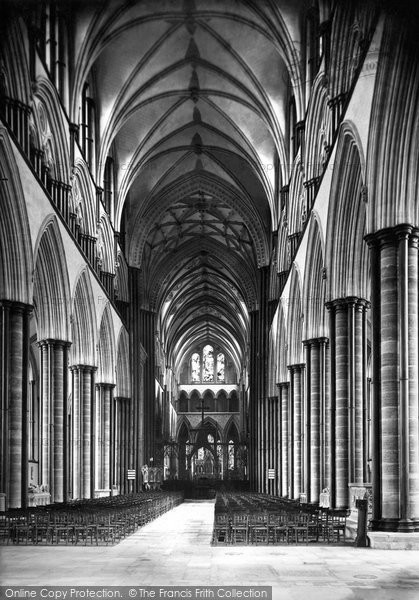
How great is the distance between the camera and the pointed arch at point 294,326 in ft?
110

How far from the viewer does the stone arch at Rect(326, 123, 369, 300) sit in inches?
854

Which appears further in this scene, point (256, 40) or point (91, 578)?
point (256, 40)

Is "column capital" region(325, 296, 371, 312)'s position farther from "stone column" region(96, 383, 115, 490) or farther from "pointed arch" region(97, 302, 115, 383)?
"stone column" region(96, 383, 115, 490)

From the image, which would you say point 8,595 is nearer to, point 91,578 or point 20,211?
point 91,578

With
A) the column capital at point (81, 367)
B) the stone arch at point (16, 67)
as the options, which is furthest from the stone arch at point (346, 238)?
the column capital at point (81, 367)

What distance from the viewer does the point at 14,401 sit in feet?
71.6

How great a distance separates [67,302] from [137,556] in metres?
14.6

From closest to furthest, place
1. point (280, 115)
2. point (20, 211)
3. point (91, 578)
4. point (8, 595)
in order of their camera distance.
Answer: point (8, 595), point (91, 578), point (20, 211), point (280, 115)

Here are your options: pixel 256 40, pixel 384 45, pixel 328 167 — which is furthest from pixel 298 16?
pixel 384 45

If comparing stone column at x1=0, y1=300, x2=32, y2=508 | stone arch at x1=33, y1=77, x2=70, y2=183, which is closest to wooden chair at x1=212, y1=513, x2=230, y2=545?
stone column at x1=0, y1=300, x2=32, y2=508

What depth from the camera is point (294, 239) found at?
109 ft

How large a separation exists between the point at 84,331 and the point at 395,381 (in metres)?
20.1

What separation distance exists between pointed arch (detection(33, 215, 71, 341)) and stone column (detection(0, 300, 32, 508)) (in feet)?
15.4

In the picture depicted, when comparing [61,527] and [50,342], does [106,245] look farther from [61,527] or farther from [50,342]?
[61,527]
